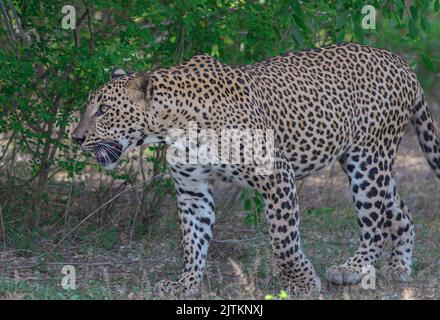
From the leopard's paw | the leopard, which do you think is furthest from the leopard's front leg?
the leopard's paw

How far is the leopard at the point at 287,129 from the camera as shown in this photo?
7.36 m

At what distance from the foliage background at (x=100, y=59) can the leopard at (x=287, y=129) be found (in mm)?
482

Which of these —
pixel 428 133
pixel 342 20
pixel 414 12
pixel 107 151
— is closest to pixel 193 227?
pixel 107 151

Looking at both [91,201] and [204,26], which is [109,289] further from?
[204,26]

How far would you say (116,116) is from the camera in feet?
24.0

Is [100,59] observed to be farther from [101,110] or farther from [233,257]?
[233,257]

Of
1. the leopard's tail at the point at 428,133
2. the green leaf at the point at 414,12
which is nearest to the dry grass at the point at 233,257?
the leopard's tail at the point at 428,133

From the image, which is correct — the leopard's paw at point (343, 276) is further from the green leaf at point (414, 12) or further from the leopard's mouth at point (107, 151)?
the green leaf at point (414, 12)

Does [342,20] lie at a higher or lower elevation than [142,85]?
higher

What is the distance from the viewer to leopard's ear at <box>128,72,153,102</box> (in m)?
7.26

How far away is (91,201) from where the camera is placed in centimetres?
958

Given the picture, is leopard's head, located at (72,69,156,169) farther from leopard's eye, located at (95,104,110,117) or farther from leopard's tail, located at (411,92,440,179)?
leopard's tail, located at (411,92,440,179)

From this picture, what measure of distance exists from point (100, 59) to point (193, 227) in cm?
154
